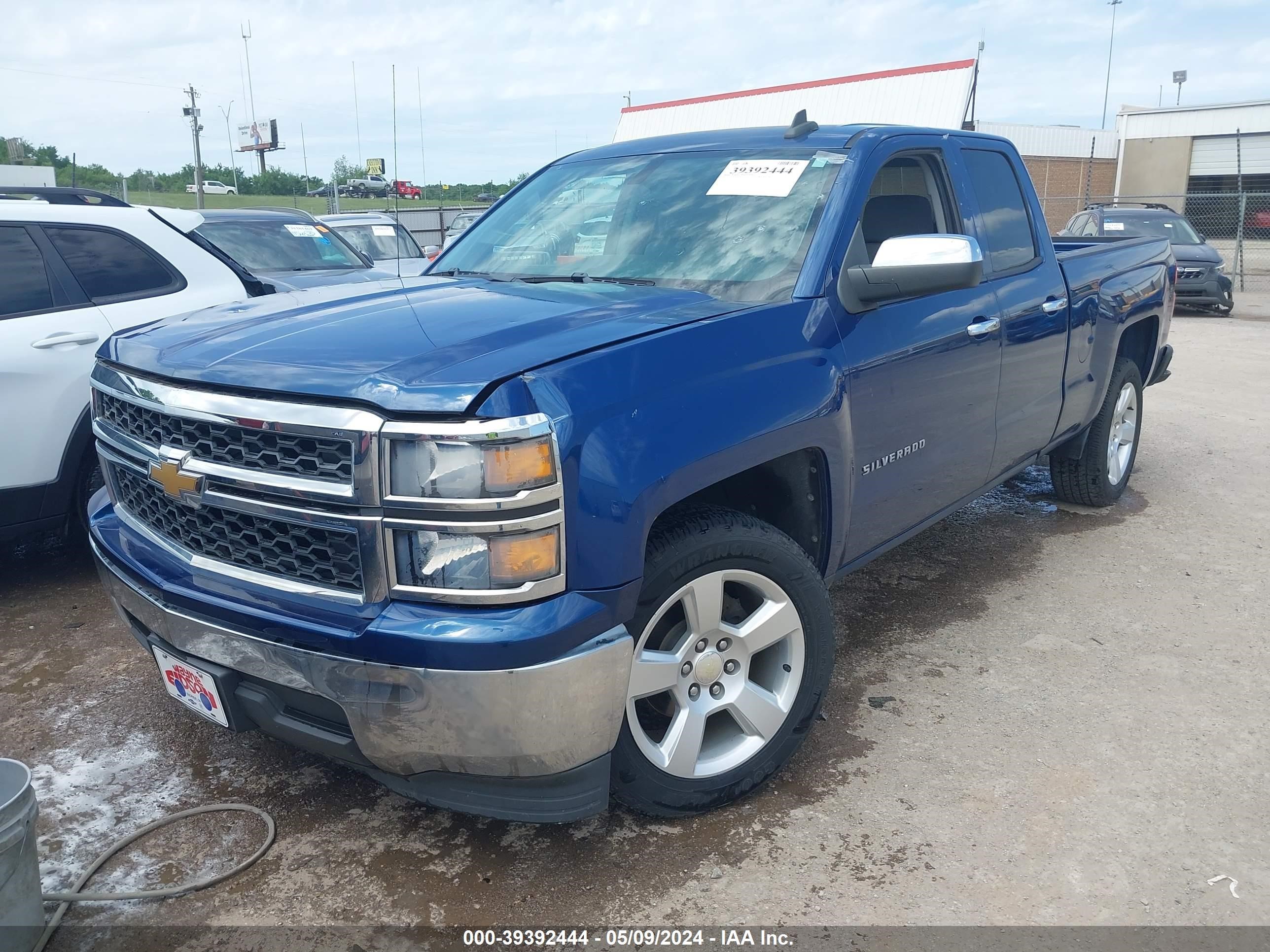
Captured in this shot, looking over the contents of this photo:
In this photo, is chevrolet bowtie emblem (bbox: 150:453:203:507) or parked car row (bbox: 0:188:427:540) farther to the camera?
parked car row (bbox: 0:188:427:540)

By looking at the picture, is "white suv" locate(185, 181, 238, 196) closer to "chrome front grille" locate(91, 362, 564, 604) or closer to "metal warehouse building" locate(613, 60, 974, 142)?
"metal warehouse building" locate(613, 60, 974, 142)

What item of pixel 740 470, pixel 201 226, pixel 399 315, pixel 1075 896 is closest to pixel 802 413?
pixel 740 470

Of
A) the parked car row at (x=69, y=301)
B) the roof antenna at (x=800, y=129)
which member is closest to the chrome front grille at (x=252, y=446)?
the parked car row at (x=69, y=301)

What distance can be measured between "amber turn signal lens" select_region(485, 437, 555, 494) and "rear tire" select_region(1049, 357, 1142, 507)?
4091 millimetres

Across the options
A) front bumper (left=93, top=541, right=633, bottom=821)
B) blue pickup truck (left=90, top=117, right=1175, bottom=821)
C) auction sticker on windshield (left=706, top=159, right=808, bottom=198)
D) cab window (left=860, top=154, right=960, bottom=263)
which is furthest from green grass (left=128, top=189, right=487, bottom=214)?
front bumper (left=93, top=541, right=633, bottom=821)

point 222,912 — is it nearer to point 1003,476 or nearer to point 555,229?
point 555,229

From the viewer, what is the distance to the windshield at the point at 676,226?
320cm

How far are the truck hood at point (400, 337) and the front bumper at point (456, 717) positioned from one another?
1.95ft

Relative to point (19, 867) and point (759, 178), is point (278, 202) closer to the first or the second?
point (759, 178)

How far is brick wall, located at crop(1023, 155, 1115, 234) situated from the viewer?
107 ft

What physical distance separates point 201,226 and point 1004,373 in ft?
23.6

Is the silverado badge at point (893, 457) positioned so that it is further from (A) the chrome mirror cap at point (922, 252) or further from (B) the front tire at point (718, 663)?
(A) the chrome mirror cap at point (922, 252)

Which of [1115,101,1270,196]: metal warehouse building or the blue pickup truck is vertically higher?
[1115,101,1270,196]: metal warehouse building

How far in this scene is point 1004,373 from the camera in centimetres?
403
